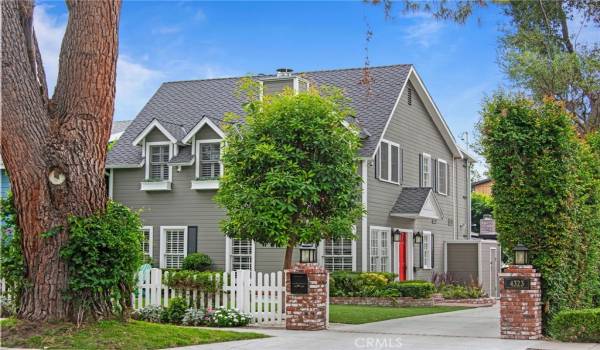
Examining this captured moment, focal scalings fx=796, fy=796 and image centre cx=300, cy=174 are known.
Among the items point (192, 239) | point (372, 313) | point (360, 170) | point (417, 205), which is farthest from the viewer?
point (417, 205)

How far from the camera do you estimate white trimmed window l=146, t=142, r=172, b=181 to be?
27.4 m

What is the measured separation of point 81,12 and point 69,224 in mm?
3525

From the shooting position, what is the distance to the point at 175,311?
17.0 meters

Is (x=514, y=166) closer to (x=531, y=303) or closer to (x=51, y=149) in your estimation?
(x=531, y=303)

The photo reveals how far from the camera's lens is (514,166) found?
15.0 m

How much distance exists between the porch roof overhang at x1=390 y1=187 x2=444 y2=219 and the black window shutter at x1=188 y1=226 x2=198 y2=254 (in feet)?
21.7

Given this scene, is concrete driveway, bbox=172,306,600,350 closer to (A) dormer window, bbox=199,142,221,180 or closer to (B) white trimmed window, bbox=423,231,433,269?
(A) dormer window, bbox=199,142,221,180

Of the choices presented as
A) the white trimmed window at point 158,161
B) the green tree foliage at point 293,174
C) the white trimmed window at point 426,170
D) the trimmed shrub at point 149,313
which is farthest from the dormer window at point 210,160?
the trimmed shrub at point 149,313

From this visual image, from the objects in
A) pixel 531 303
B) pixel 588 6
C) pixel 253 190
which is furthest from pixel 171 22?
pixel 588 6

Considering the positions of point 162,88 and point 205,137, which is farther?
point 162,88

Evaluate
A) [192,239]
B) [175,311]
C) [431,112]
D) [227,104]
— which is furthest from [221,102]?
[175,311]

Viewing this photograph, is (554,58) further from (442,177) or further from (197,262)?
(197,262)

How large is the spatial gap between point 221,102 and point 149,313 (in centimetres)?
1318

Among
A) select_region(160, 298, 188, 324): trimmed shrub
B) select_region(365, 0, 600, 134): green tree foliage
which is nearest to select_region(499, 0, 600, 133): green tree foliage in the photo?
select_region(365, 0, 600, 134): green tree foliage
